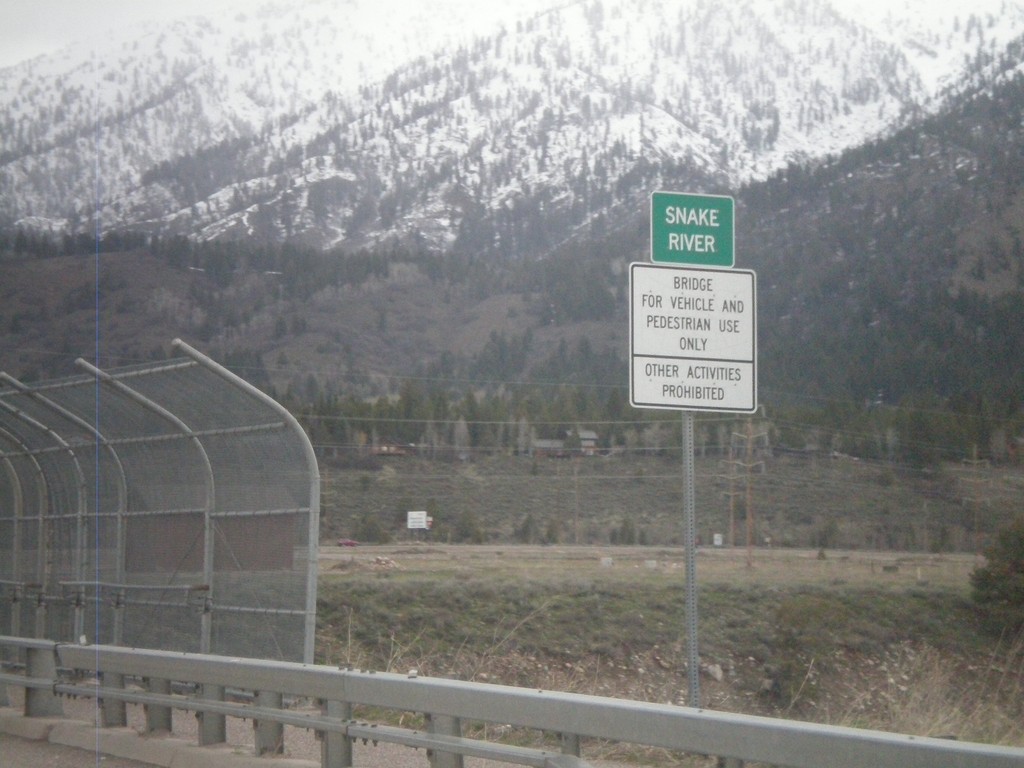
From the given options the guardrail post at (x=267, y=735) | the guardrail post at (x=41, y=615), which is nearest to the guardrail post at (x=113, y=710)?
the guardrail post at (x=267, y=735)

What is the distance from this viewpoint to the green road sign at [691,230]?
7.38 metres

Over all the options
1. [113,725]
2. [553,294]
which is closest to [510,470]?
[553,294]

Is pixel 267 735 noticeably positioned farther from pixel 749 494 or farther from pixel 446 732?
pixel 749 494

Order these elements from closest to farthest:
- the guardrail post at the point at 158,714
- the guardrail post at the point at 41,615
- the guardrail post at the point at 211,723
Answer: the guardrail post at the point at 211,723 → the guardrail post at the point at 158,714 → the guardrail post at the point at 41,615

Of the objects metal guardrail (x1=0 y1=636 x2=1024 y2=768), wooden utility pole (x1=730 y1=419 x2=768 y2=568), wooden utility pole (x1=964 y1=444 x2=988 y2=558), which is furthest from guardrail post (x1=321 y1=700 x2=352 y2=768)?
wooden utility pole (x1=964 y1=444 x2=988 y2=558)

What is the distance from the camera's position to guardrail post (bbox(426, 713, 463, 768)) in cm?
693

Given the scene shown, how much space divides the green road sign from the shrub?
119 feet

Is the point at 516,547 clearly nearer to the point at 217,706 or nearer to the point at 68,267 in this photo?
the point at 68,267

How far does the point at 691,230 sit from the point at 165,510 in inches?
278

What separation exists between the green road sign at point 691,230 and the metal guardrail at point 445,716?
2.52 meters

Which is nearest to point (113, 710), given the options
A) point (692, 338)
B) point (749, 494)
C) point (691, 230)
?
point (692, 338)

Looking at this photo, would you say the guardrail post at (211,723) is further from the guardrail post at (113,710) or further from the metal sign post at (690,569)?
the metal sign post at (690,569)

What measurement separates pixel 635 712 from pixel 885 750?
1.37m

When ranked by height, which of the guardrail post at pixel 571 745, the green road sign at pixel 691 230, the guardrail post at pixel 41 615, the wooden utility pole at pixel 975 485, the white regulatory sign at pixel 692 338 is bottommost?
the wooden utility pole at pixel 975 485
